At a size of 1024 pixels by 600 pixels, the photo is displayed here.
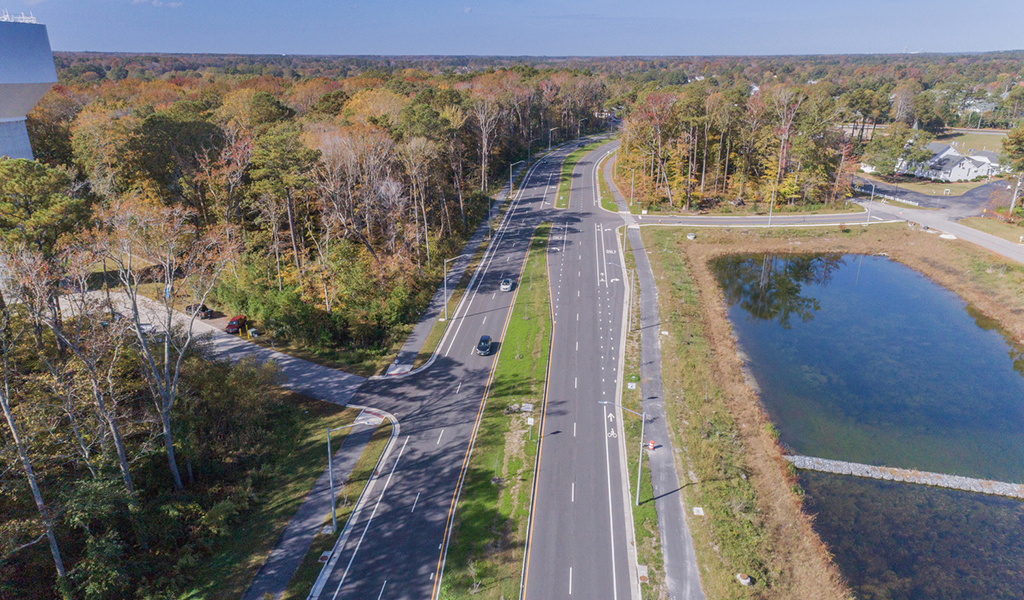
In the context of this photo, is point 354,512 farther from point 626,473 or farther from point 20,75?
point 20,75

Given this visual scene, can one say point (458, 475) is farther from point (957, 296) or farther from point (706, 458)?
point (957, 296)

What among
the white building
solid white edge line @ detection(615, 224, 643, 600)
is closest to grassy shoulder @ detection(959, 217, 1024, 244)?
solid white edge line @ detection(615, 224, 643, 600)

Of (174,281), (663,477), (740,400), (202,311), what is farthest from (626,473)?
(174,281)

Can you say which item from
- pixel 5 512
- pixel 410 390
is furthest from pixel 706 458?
pixel 5 512

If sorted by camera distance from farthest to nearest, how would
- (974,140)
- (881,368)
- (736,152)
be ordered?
(974,140)
(736,152)
(881,368)

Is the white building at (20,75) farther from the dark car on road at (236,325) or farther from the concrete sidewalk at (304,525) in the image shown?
the concrete sidewalk at (304,525)

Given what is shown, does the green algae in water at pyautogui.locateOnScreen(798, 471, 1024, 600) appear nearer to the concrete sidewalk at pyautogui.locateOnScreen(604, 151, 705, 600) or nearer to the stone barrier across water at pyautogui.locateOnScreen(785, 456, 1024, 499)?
the stone barrier across water at pyautogui.locateOnScreen(785, 456, 1024, 499)

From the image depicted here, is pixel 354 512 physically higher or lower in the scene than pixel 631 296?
lower

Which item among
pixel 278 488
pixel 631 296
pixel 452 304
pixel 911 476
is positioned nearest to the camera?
pixel 278 488
